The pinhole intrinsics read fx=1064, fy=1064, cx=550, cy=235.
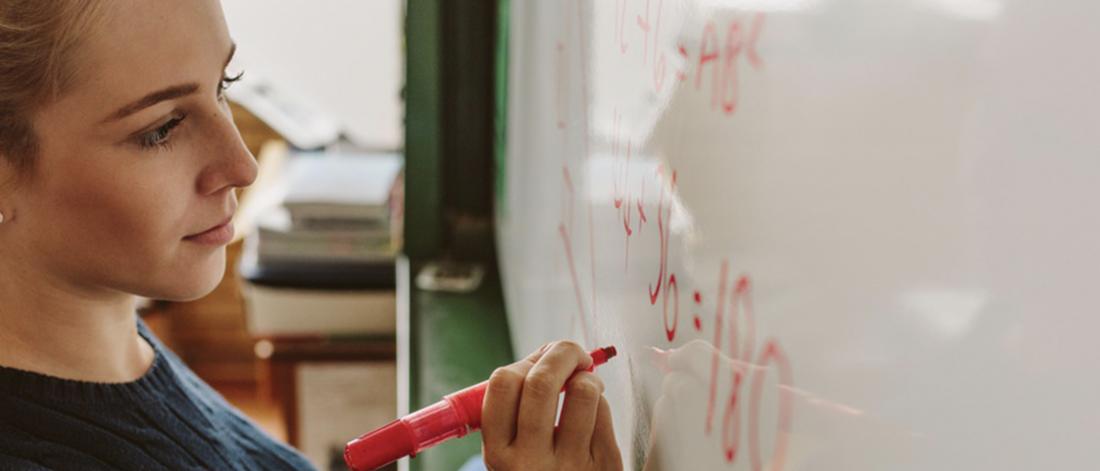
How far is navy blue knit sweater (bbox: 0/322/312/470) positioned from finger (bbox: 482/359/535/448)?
1.24ft

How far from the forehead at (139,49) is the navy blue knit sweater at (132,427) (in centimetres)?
26

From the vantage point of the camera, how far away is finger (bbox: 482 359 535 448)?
1.94 ft

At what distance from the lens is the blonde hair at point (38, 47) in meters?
0.71

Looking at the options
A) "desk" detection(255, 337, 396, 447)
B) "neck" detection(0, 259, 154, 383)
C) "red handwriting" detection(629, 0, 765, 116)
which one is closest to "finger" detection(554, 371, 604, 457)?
"red handwriting" detection(629, 0, 765, 116)

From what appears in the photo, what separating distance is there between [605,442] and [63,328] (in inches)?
19.7

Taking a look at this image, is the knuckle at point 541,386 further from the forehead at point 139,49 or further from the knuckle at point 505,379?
the forehead at point 139,49

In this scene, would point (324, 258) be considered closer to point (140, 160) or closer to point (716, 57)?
point (140, 160)

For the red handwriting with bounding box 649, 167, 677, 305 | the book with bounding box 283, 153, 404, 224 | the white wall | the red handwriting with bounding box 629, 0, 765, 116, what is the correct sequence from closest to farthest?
1. the red handwriting with bounding box 629, 0, 765, 116
2. the red handwriting with bounding box 649, 167, 677, 305
3. the book with bounding box 283, 153, 404, 224
4. the white wall

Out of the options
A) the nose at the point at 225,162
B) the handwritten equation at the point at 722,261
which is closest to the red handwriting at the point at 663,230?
the handwritten equation at the point at 722,261

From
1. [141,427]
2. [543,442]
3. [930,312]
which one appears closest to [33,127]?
[141,427]

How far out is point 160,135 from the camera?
0.77 meters

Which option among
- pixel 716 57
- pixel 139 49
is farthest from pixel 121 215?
pixel 716 57

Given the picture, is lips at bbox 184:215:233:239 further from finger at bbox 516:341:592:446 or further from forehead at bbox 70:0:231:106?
finger at bbox 516:341:592:446

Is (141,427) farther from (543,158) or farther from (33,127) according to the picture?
(543,158)
